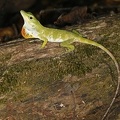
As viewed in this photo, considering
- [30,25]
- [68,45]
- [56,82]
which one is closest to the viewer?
[56,82]

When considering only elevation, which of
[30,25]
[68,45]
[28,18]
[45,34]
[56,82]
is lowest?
[56,82]

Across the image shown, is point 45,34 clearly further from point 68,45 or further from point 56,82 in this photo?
point 56,82

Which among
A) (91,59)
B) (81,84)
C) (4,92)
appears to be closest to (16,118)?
(4,92)

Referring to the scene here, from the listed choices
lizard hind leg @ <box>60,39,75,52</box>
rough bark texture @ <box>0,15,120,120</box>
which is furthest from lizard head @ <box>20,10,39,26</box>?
lizard hind leg @ <box>60,39,75,52</box>

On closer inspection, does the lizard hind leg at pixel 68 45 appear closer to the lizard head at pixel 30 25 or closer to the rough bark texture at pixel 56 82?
the rough bark texture at pixel 56 82

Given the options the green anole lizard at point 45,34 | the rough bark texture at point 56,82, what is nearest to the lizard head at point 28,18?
the green anole lizard at point 45,34

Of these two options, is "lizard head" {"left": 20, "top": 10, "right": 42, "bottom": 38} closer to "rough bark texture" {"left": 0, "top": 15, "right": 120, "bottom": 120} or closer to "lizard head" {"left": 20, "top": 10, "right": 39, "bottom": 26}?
"lizard head" {"left": 20, "top": 10, "right": 39, "bottom": 26}

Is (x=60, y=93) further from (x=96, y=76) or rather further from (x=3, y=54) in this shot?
(x=3, y=54)

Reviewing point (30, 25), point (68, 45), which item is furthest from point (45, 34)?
point (68, 45)
